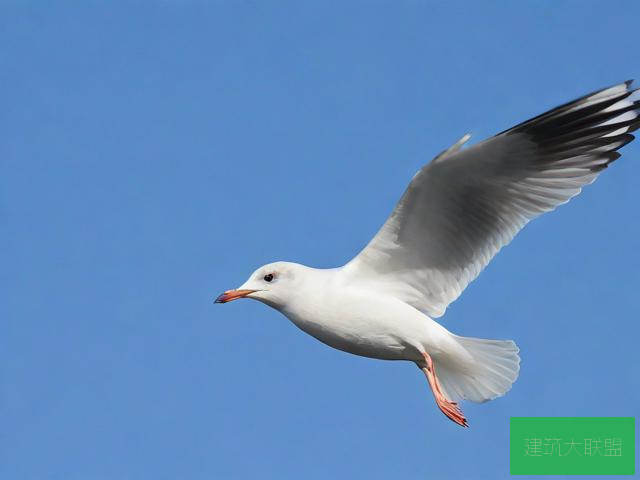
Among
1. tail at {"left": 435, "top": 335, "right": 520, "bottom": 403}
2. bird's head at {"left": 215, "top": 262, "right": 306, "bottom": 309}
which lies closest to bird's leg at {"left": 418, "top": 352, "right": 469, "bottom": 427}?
tail at {"left": 435, "top": 335, "right": 520, "bottom": 403}

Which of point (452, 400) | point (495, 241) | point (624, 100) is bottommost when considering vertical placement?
point (452, 400)

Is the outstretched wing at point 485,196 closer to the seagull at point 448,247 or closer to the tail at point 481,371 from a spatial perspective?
the seagull at point 448,247

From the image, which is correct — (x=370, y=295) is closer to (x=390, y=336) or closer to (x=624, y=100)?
(x=390, y=336)

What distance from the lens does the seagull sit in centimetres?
959

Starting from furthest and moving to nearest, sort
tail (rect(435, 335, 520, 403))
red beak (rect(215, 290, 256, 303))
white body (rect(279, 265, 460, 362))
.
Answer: tail (rect(435, 335, 520, 403)) → red beak (rect(215, 290, 256, 303)) → white body (rect(279, 265, 460, 362))

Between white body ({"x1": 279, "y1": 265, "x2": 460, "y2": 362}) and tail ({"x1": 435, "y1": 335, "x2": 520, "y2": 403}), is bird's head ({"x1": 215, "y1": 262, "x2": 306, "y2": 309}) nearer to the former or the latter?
white body ({"x1": 279, "y1": 265, "x2": 460, "y2": 362})

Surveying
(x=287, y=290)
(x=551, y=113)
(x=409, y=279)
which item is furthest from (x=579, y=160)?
(x=287, y=290)

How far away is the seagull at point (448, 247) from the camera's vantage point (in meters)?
9.59

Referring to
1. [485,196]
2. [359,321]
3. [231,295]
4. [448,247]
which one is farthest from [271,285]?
[485,196]

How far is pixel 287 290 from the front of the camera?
32.0 feet

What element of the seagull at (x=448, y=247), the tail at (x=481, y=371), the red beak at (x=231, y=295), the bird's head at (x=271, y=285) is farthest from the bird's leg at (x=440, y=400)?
the red beak at (x=231, y=295)

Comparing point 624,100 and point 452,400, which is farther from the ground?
point 624,100

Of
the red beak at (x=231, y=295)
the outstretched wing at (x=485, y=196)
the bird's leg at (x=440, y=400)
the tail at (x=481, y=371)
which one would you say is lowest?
the bird's leg at (x=440, y=400)

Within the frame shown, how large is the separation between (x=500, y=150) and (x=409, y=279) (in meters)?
0.96
